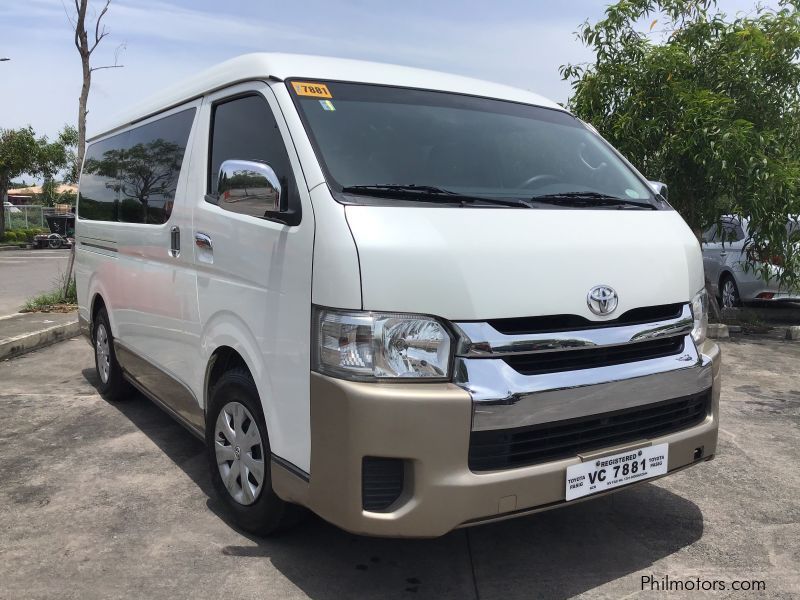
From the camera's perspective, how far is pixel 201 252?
11.6ft

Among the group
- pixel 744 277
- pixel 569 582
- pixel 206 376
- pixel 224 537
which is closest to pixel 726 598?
pixel 569 582

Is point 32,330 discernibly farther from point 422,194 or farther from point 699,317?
point 699,317

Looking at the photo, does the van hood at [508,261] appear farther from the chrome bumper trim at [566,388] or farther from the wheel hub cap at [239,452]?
the wheel hub cap at [239,452]

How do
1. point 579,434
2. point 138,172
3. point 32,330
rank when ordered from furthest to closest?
1. point 32,330
2. point 138,172
3. point 579,434

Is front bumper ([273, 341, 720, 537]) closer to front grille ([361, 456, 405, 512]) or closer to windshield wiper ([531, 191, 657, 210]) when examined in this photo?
front grille ([361, 456, 405, 512])

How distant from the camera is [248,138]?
329 centimetres

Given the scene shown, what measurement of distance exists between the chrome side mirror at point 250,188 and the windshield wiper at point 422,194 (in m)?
0.32

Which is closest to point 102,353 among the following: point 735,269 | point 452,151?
point 452,151

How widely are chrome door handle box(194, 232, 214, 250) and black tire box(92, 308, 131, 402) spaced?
211 centimetres

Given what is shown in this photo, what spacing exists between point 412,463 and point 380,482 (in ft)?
0.46

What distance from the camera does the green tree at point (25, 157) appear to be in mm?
27812

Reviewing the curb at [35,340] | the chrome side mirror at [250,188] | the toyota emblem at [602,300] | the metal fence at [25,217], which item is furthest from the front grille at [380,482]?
the metal fence at [25,217]

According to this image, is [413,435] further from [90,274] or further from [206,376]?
[90,274]

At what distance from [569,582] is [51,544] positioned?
7.36 ft
